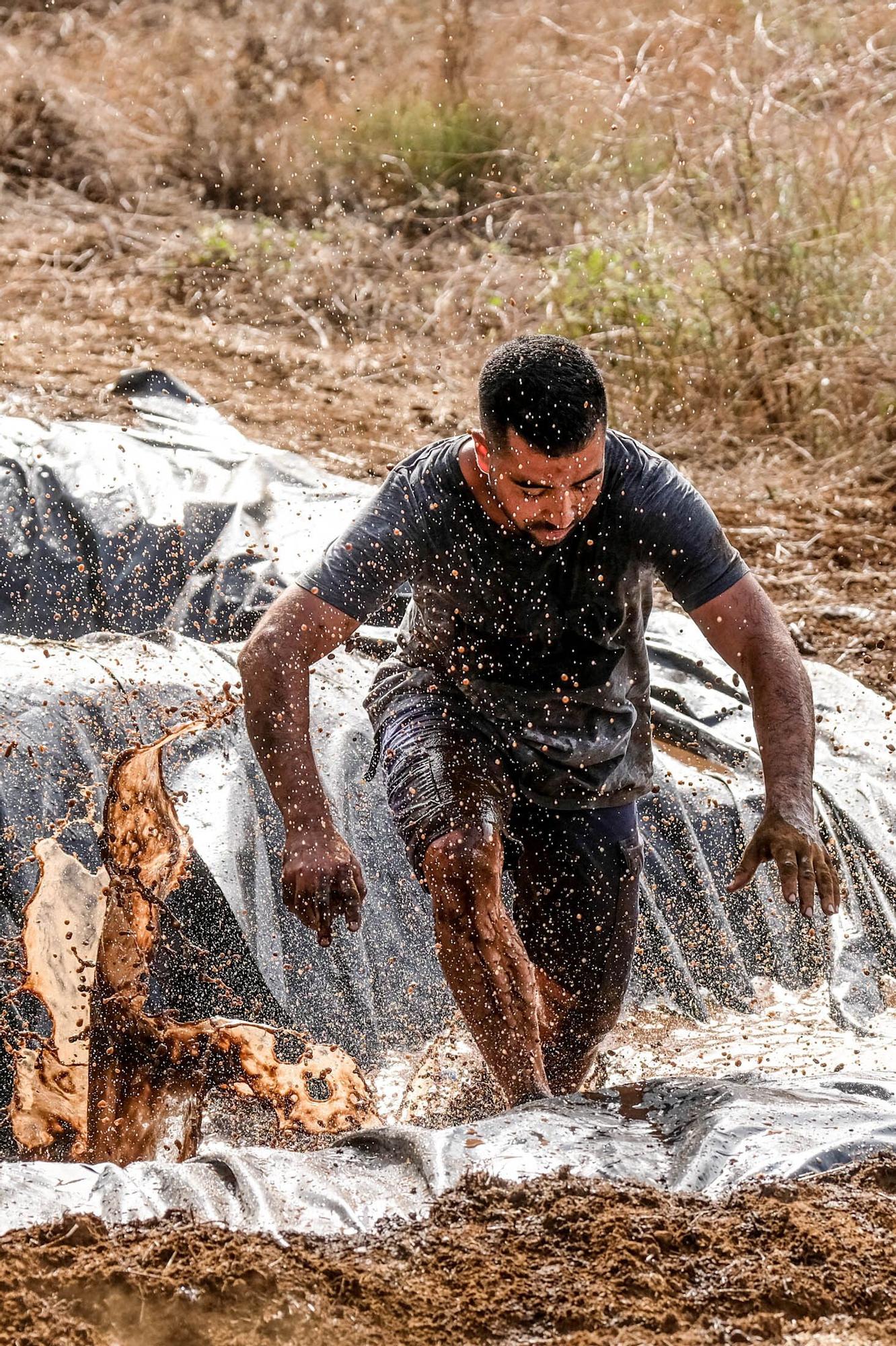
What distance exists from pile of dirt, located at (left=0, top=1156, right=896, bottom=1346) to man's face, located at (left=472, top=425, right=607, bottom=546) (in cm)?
121

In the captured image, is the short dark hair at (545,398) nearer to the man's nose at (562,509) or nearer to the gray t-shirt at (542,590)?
the man's nose at (562,509)

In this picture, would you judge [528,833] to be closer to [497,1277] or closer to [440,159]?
[497,1277]

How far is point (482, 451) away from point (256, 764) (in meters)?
1.04

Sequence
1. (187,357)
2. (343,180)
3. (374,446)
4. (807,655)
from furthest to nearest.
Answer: (343,180), (187,357), (374,446), (807,655)

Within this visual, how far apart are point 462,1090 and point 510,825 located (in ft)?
2.06

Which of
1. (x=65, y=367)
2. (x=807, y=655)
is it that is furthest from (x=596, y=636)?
(x=65, y=367)

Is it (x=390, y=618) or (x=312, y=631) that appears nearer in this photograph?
Answer: (x=312, y=631)

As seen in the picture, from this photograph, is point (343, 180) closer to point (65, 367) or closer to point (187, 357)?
point (187, 357)

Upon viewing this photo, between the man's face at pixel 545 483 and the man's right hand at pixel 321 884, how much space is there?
0.73 metres

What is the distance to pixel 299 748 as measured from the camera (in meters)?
2.63

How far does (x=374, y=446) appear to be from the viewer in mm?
6719

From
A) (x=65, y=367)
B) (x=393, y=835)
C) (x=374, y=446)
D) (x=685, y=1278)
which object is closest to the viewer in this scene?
(x=685, y=1278)

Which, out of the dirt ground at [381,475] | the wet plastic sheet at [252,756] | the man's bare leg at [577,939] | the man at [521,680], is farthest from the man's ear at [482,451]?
the dirt ground at [381,475]

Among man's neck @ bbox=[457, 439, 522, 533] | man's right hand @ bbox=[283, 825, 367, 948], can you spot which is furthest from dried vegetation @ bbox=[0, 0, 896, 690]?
man's right hand @ bbox=[283, 825, 367, 948]
